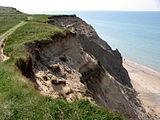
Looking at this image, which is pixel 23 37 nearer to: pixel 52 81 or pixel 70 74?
pixel 70 74

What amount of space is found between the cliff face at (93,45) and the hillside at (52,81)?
50.8 feet

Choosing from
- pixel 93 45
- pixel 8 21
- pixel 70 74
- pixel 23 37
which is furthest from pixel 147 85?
pixel 70 74

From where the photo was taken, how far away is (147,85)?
6894 centimetres

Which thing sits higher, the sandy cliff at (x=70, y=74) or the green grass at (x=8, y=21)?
the green grass at (x=8, y=21)

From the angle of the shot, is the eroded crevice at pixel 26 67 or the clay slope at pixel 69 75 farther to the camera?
the eroded crevice at pixel 26 67

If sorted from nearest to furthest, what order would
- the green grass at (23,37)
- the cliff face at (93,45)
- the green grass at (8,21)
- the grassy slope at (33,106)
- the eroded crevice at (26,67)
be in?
the grassy slope at (33,106) < the eroded crevice at (26,67) < the green grass at (23,37) < the green grass at (8,21) < the cliff face at (93,45)

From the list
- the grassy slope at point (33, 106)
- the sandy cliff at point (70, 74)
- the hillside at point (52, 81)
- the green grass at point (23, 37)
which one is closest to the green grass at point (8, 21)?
the hillside at point (52, 81)

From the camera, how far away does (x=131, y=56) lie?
110375 mm

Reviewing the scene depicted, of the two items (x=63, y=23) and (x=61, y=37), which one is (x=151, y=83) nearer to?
(x=63, y=23)

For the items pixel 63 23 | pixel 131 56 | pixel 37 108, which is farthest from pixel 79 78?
pixel 131 56

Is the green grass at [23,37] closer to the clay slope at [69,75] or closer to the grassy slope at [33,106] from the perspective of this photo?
the clay slope at [69,75]

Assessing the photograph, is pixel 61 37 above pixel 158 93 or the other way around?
above

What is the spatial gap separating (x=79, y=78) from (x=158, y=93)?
39293mm

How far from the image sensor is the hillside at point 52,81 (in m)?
14.4
